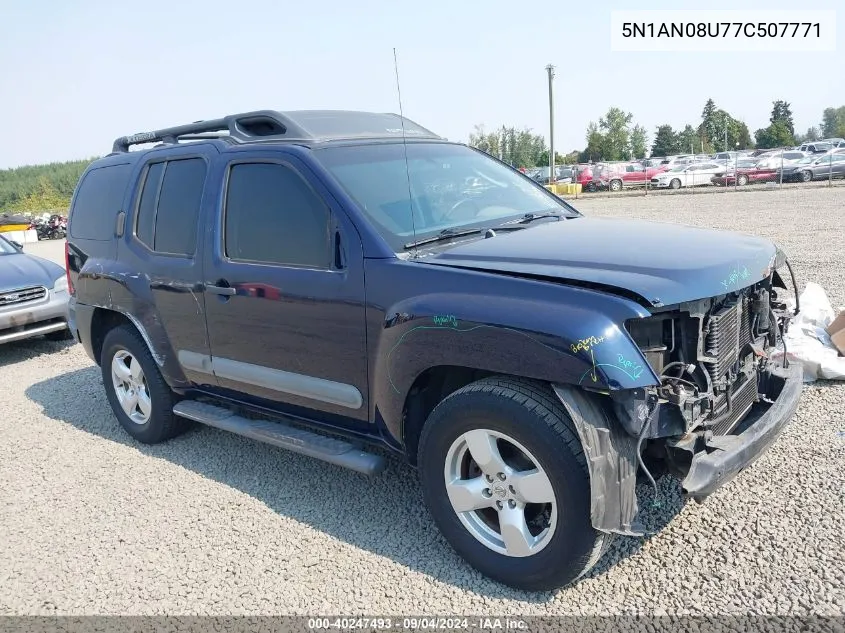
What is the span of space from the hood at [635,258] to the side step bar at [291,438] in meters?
1.09

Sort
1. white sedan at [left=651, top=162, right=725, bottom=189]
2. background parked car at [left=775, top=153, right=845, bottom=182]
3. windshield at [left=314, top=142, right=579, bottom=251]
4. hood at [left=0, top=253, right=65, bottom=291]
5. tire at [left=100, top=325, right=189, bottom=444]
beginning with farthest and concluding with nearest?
white sedan at [left=651, top=162, right=725, bottom=189] < background parked car at [left=775, top=153, right=845, bottom=182] < hood at [left=0, top=253, right=65, bottom=291] < tire at [left=100, top=325, right=189, bottom=444] < windshield at [left=314, top=142, right=579, bottom=251]

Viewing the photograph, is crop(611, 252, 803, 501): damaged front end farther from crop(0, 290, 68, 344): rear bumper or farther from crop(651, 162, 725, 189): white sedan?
crop(651, 162, 725, 189): white sedan

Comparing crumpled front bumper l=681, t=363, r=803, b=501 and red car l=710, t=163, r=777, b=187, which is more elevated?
red car l=710, t=163, r=777, b=187

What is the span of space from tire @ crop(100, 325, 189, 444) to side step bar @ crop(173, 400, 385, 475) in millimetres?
255

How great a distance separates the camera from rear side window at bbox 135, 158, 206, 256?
14.3 feet

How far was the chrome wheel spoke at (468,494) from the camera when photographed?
3.04 metres

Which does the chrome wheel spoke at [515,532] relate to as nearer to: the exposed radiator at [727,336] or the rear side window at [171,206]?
the exposed radiator at [727,336]

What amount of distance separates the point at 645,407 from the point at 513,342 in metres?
0.56

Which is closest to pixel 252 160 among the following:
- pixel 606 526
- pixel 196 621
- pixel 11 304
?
pixel 196 621

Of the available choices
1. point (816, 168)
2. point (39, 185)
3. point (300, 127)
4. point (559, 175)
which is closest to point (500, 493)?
point (300, 127)

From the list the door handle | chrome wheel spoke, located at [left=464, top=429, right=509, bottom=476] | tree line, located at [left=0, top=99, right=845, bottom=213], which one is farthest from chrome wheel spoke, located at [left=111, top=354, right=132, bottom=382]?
tree line, located at [left=0, top=99, right=845, bottom=213]

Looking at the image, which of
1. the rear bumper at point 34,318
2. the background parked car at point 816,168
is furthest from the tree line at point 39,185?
the rear bumper at point 34,318

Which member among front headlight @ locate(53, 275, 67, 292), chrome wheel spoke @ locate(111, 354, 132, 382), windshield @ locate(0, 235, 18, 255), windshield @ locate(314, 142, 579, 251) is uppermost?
windshield @ locate(314, 142, 579, 251)

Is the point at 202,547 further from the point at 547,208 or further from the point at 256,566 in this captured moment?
the point at 547,208
